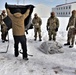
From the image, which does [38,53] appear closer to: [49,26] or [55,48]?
[55,48]

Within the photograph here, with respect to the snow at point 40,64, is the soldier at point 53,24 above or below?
above

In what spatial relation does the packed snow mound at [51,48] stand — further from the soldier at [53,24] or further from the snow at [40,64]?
the soldier at [53,24]

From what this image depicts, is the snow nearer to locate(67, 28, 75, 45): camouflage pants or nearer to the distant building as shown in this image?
locate(67, 28, 75, 45): camouflage pants

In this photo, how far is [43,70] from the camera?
204 inches

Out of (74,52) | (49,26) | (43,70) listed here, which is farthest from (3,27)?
(43,70)

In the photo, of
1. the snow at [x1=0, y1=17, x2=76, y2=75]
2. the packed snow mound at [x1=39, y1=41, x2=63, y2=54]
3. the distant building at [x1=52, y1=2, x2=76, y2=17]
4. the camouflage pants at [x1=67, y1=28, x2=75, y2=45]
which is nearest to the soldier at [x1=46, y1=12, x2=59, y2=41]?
the camouflage pants at [x1=67, y1=28, x2=75, y2=45]

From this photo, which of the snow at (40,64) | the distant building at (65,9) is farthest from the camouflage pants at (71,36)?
the distant building at (65,9)

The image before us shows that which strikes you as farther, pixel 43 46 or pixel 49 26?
pixel 49 26

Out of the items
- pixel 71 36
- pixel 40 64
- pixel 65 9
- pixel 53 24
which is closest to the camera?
pixel 40 64

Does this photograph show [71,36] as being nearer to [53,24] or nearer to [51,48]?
[53,24]

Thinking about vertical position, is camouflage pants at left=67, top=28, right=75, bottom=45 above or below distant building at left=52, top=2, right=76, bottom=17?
below

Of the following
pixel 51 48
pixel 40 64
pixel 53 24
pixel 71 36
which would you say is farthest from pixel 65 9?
pixel 40 64

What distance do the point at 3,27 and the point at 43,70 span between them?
16.1 feet

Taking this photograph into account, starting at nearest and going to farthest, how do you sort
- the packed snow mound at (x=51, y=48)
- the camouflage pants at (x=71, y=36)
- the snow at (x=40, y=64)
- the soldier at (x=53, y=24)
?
the snow at (x=40, y=64) → the packed snow mound at (x=51, y=48) → the camouflage pants at (x=71, y=36) → the soldier at (x=53, y=24)
